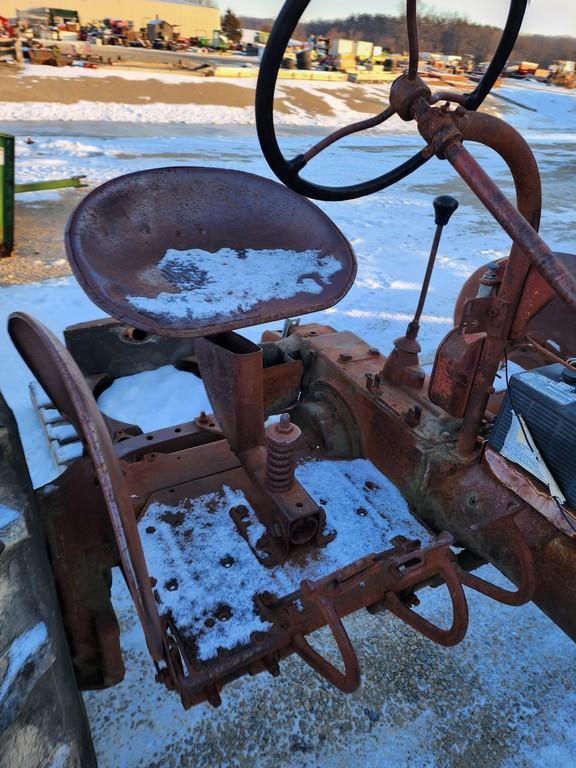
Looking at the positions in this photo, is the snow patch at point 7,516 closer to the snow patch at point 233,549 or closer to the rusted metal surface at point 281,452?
the snow patch at point 233,549

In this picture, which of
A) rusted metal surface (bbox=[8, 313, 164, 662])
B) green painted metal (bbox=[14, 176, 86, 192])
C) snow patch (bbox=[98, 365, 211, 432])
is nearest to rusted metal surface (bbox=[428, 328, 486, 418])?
rusted metal surface (bbox=[8, 313, 164, 662])

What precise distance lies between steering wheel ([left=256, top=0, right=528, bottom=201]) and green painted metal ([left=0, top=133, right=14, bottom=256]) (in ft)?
11.4

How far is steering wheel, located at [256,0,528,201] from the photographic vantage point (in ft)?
3.91

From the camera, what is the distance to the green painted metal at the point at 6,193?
4121 millimetres

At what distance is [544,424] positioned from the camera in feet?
4.25

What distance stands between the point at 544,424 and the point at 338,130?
84 centimetres

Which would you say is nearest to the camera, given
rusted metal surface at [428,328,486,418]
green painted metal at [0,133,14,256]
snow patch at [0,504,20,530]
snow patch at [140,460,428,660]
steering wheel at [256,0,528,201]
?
snow patch at [0,504,20,530]

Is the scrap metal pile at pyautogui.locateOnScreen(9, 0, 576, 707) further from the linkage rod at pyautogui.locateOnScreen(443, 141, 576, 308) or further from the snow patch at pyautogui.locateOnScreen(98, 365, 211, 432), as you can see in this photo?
the snow patch at pyautogui.locateOnScreen(98, 365, 211, 432)

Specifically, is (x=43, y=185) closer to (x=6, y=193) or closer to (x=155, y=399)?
(x=6, y=193)

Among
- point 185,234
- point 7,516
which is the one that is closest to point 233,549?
point 7,516

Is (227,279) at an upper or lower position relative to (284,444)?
upper

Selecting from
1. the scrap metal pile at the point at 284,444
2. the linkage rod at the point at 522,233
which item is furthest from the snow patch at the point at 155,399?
the linkage rod at the point at 522,233

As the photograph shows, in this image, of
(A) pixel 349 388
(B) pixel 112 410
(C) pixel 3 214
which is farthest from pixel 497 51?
(C) pixel 3 214

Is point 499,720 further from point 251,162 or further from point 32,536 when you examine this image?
point 251,162
